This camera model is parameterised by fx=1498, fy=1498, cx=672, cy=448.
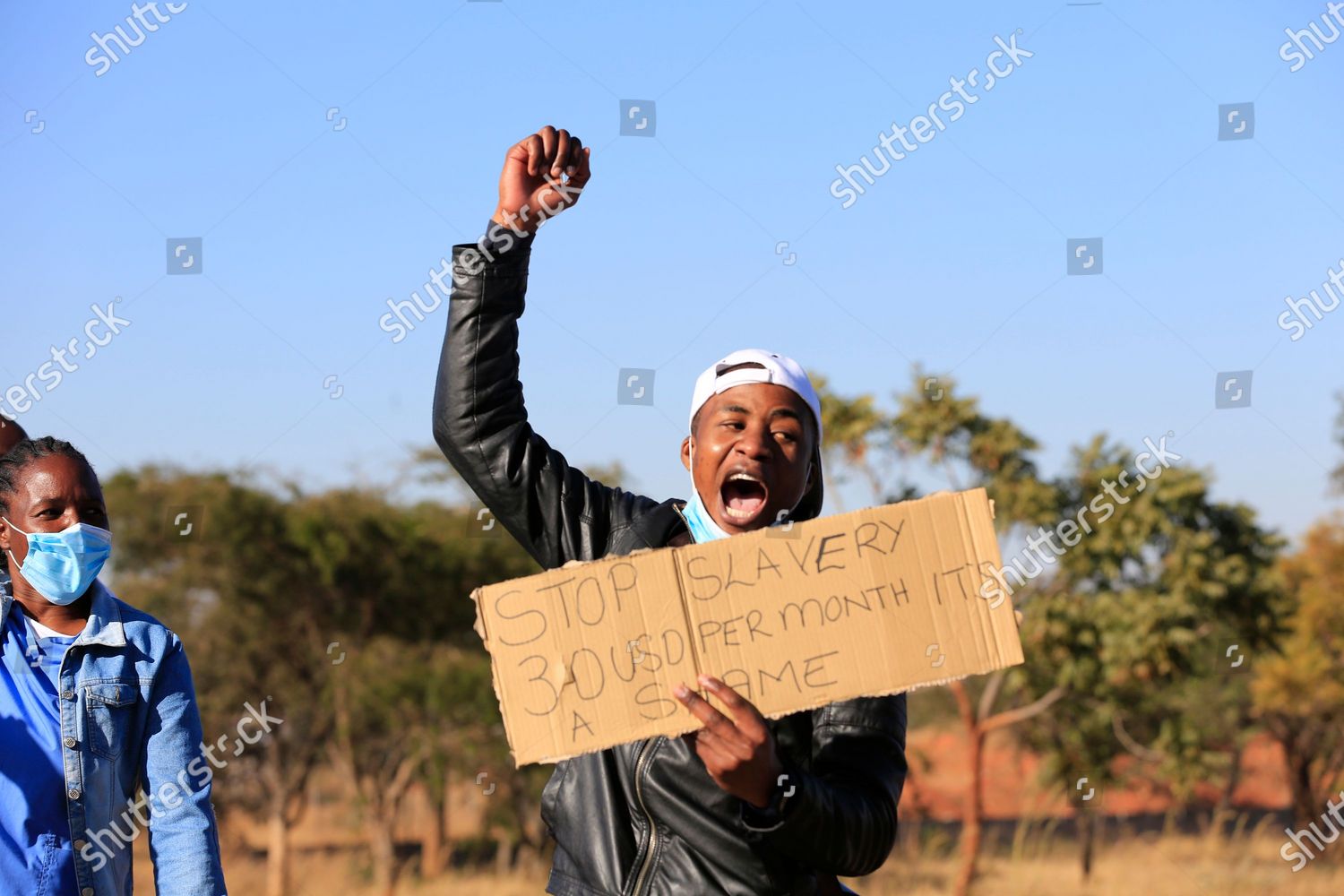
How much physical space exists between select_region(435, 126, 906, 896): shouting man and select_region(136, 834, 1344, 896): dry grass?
14.5m

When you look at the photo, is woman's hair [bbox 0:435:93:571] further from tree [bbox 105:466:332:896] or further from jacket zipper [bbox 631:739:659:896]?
tree [bbox 105:466:332:896]

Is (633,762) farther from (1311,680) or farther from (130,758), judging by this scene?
(1311,680)


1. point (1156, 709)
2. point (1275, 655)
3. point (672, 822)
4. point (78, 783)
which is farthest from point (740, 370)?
point (1275, 655)

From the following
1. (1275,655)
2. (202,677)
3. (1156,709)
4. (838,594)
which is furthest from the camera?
(1275,655)

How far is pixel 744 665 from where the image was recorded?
2.57 metres

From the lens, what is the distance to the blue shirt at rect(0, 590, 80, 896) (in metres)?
3.08

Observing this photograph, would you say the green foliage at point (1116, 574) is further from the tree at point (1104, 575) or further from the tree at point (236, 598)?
the tree at point (236, 598)

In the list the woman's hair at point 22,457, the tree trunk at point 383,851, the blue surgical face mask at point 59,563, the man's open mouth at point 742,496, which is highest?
the woman's hair at point 22,457

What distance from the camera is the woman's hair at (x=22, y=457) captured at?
135 inches

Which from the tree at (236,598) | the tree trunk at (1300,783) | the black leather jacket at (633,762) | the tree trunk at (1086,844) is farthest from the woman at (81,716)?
the tree trunk at (1300,783)

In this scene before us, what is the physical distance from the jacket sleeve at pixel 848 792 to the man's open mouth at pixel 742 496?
0.39 m

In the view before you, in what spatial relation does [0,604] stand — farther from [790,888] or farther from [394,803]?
[394,803]

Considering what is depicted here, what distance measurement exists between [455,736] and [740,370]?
58.2ft

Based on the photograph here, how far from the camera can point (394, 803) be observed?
1992cm
